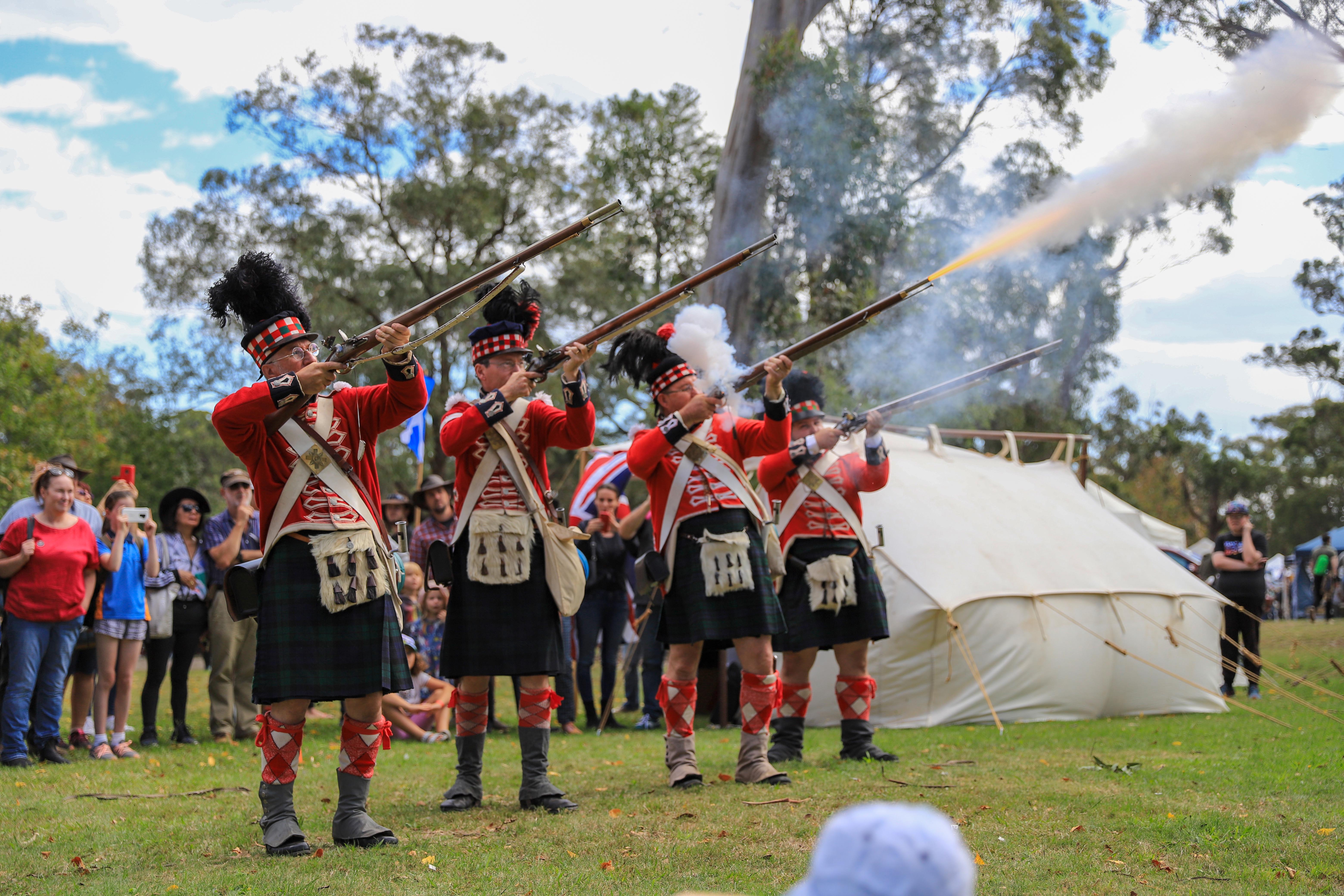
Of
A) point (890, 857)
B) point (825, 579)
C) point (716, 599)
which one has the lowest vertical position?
point (890, 857)

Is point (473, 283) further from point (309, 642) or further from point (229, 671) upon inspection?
point (229, 671)

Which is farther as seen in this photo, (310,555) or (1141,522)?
(1141,522)

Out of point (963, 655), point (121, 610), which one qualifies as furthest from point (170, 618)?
point (963, 655)

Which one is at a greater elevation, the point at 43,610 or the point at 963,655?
the point at 43,610

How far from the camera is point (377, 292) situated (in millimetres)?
23891

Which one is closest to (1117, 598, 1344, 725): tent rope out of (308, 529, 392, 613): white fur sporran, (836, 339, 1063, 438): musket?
(836, 339, 1063, 438): musket

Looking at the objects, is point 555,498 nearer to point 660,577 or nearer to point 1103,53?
point 660,577

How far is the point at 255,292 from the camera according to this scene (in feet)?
Answer: 15.7

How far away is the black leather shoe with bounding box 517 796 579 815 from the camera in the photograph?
5395 mm

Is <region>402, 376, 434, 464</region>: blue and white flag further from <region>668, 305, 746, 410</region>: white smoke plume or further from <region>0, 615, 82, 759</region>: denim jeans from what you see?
<region>668, 305, 746, 410</region>: white smoke plume

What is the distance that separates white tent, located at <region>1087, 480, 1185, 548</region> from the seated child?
27.6 ft

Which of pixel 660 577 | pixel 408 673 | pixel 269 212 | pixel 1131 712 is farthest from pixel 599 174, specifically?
pixel 408 673

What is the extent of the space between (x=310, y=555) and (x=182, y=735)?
5.44 meters

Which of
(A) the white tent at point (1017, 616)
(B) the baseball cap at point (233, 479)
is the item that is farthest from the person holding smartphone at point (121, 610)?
(A) the white tent at point (1017, 616)
